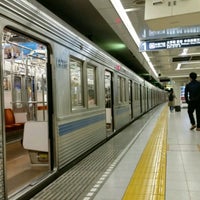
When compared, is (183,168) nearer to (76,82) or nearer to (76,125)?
(76,125)

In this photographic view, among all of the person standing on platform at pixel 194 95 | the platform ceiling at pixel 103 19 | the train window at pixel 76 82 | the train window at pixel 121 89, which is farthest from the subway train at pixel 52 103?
the person standing on platform at pixel 194 95

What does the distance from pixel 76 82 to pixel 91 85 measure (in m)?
0.91

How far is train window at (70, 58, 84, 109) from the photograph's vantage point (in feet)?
15.4

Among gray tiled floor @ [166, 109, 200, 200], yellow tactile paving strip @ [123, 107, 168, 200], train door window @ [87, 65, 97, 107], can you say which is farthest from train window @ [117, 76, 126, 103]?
yellow tactile paving strip @ [123, 107, 168, 200]

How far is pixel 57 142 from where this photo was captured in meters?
3.77

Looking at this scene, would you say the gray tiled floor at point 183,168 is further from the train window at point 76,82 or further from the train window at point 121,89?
the train window at point 121,89

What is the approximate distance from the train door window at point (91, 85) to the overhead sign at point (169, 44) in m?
3.45

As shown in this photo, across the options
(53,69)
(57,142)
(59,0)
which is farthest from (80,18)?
(57,142)

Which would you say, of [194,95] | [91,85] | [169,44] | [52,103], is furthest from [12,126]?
[169,44]

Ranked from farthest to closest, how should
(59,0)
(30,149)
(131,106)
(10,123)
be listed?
(131,106) → (10,123) → (59,0) → (30,149)

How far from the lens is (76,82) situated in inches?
193

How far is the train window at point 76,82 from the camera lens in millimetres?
4695

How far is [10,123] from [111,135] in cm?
266

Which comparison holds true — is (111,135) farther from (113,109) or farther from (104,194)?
(104,194)
